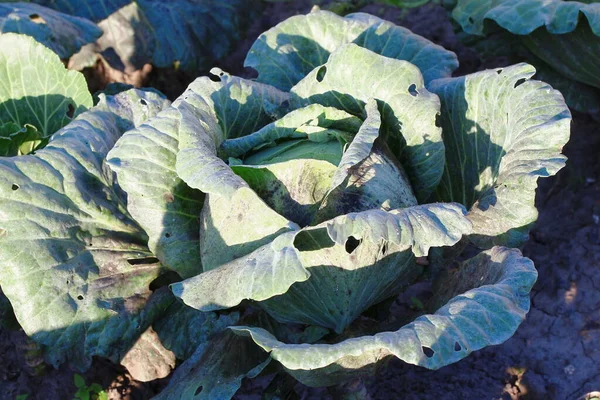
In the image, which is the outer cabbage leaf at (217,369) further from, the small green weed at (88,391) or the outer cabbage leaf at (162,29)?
the outer cabbage leaf at (162,29)

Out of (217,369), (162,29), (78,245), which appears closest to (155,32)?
(162,29)

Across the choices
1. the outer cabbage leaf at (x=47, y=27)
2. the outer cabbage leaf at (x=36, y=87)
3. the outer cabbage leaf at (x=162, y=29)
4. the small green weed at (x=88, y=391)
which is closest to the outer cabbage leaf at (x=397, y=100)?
the outer cabbage leaf at (x=36, y=87)

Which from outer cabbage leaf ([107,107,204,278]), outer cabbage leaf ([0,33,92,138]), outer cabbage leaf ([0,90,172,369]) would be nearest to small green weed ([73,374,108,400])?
outer cabbage leaf ([0,90,172,369])

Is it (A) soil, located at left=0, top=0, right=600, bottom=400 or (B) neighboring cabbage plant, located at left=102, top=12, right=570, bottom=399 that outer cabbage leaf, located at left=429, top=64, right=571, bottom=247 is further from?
(A) soil, located at left=0, top=0, right=600, bottom=400

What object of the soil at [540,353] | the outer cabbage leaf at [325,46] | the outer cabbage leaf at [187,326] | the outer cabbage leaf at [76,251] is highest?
the outer cabbage leaf at [325,46]

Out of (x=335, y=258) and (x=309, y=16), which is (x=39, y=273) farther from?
(x=309, y=16)
